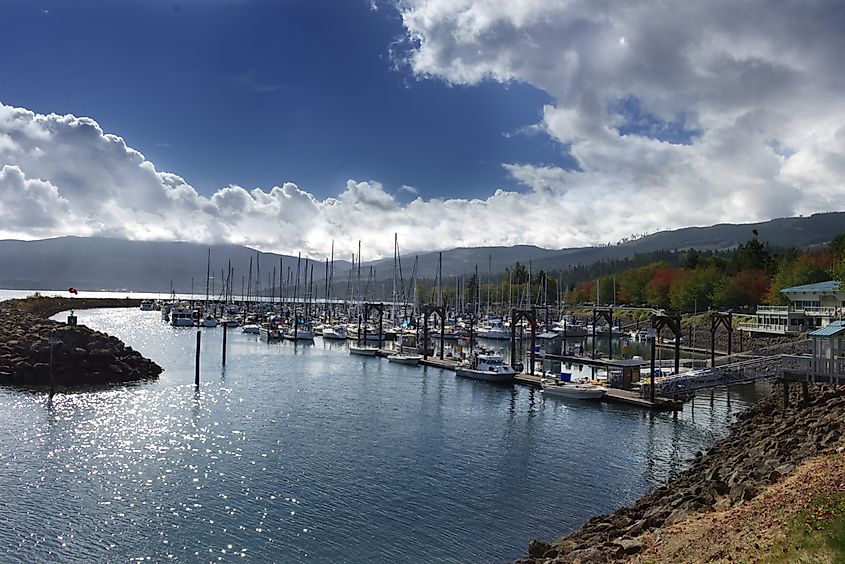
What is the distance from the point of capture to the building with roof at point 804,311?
258 ft

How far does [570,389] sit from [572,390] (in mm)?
300

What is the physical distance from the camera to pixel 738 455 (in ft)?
97.0

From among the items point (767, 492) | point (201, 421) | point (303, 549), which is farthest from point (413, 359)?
point (767, 492)

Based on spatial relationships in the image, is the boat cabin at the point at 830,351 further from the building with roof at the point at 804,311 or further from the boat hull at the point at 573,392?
the building with roof at the point at 804,311

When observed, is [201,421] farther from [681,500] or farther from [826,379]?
[826,379]

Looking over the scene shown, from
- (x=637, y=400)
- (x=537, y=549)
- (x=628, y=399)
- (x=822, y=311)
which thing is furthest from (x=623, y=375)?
(x=822, y=311)

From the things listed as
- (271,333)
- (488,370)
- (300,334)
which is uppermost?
(300,334)

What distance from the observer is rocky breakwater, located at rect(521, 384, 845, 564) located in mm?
19125

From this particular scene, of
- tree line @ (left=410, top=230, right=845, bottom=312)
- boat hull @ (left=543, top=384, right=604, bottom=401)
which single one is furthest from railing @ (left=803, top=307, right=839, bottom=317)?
boat hull @ (left=543, top=384, right=604, bottom=401)

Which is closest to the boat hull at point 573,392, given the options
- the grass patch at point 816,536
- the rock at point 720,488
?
the rock at point 720,488

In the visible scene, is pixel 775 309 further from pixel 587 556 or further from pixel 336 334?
pixel 587 556

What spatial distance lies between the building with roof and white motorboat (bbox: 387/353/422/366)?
51.1 meters

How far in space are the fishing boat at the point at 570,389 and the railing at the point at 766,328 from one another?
46.0 metres

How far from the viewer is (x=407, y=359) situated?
246 feet
